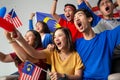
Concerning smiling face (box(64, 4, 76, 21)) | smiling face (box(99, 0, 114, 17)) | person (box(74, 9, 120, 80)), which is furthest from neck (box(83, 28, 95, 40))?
smiling face (box(64, 4, 76, 21))

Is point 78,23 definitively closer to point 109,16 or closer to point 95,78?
point 95,78

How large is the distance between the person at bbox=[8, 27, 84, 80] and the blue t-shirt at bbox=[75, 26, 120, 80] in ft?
0.13

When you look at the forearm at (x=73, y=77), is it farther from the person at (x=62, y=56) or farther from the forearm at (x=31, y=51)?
the forearm at (x=31, y=51)

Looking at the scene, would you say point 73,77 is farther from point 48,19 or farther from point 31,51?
point 48,19

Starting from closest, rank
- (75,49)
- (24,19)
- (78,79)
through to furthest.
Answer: (78,79) < (75,49) < (24,19)

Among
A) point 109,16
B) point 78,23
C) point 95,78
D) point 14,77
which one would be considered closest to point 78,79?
point 95,78

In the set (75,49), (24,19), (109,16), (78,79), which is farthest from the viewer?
(24,19)

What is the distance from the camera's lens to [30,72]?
1312 mm

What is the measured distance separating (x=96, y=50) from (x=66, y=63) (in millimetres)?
185

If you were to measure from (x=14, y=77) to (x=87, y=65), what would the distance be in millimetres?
481

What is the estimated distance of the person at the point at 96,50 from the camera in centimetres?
123

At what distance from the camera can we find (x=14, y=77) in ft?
4.70

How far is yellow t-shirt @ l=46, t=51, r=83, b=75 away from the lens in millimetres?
1257

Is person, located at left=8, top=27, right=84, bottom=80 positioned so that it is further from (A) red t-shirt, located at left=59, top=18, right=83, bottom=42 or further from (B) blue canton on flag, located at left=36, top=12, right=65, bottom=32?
(B) blue canton on flag, located at left=36, top=12, right=65, bottom=32
